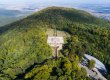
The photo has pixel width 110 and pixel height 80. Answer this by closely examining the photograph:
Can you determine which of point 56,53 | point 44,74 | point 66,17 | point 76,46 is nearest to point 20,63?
point 56,53

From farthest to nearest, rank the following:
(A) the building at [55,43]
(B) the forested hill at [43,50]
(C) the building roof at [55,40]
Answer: (C) the building roof at [55,40], (A) the building at [55,43], (B) the forested hill at [43,50]

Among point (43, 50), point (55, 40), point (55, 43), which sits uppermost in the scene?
point (55, 40)

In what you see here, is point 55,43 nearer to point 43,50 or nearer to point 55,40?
point 55,40

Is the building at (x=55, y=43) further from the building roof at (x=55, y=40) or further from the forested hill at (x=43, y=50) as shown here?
the forested hill at (x=43, y=50)

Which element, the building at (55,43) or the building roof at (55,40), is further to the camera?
the building roof at (55,40)

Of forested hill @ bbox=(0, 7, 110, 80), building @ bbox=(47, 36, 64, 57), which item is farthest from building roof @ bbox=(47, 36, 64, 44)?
forested hill @ bbox=(0, 7, 110, 80)

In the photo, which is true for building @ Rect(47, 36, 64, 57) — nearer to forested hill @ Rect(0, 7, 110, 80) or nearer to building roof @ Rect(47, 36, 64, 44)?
building roof @ Rect(47, 36, 64, 44)

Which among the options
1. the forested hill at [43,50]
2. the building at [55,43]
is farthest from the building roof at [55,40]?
the forested hill at [43,50]

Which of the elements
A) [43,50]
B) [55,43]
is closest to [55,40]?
[55,43]

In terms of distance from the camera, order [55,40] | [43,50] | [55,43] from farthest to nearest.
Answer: [55,40], [55,43], [43,50]
